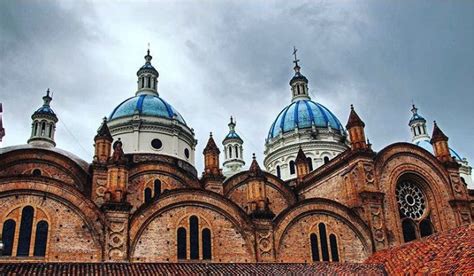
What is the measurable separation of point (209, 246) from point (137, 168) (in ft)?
29.7

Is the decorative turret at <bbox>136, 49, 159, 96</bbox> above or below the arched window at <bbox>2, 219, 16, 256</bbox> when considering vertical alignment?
above

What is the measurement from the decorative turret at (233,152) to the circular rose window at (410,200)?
2234 centimetres

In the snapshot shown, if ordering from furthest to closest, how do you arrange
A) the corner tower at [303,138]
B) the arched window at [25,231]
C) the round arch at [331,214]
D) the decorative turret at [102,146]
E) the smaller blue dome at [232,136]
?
the smaller blue dome at [232,136]
the corner tower at [303,138]
the decorative turret at [102,146]
the round arch at [331,214]
the arched window at [25,231]

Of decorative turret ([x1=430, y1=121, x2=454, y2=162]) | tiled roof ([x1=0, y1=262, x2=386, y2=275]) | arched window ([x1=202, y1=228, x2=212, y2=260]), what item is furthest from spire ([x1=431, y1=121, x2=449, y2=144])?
arched window ([x1=202, y1=228, x2=212, y2=260])

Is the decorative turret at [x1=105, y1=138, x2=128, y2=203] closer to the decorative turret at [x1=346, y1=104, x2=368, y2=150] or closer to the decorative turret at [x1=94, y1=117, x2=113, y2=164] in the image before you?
the decorative turret at [x1=94, y1=117, x2=113, y2=164]

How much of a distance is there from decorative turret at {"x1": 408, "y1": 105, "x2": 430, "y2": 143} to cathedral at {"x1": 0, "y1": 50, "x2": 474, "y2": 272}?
21431 mm

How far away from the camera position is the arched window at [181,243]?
26766mm

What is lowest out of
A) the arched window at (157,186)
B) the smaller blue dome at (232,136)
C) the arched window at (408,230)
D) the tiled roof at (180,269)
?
the tiled roof at (180,269)

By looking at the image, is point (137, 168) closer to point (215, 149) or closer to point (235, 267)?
point (215, 149)

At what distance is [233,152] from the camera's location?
183 ft

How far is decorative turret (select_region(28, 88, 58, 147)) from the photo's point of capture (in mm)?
39812

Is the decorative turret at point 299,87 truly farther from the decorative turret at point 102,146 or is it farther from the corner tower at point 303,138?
the decorative turret at point 102,146

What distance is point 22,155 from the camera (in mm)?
30688

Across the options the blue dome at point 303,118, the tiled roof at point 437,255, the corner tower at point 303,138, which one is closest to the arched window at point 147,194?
the tiled roof at point 437,255
